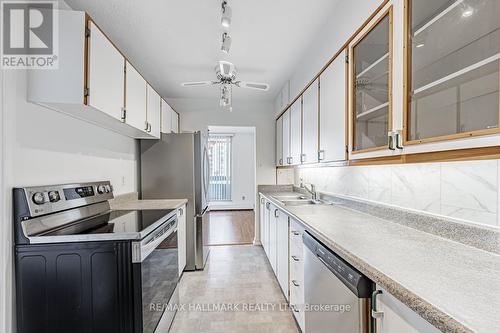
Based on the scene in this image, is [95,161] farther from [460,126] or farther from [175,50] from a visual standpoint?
[460,126]

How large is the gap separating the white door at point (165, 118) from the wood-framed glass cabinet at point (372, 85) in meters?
2.44

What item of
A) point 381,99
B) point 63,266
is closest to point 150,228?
point 63,266

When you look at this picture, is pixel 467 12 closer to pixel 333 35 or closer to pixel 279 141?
pixel 333 35

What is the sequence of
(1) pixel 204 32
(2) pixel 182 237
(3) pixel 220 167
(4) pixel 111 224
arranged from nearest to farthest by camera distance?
(4) pixel 111 224 < (1) pixel 204 32 < (2) pixel 182 237 < (3) pixel 220 167

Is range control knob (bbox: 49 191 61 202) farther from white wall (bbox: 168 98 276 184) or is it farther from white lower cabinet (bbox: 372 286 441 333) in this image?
white wall (bbox: 168 98 276 184)

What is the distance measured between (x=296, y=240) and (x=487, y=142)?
1.41 m

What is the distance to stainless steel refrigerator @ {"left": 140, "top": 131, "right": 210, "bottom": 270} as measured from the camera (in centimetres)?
322

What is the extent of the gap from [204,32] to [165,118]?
1524 millimetres

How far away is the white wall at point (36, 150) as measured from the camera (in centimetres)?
129

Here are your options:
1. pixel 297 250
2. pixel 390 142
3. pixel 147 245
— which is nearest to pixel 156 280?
pixel 147 245

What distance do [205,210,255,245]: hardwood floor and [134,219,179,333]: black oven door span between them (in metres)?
1.48

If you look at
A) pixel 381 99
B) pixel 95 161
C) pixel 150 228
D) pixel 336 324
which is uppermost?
pixel 381 99

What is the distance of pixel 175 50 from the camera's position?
2.59 meters

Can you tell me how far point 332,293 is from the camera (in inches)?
49.4
